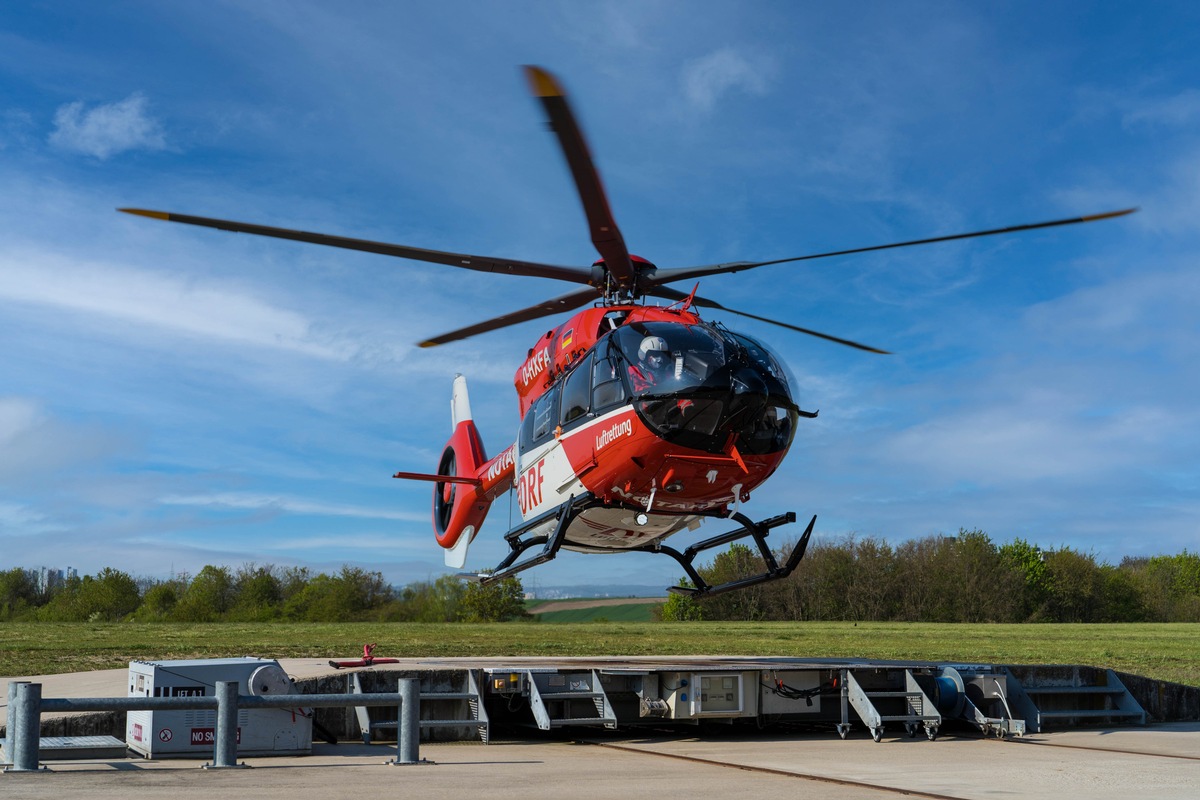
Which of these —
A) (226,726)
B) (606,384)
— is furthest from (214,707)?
(606,384)

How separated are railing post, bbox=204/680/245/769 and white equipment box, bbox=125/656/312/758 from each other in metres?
1.70

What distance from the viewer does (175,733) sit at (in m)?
12.2

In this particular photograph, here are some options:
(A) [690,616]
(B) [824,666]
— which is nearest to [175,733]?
(B) [824,666]

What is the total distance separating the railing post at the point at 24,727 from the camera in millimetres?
9680

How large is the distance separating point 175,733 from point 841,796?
7.81 meters

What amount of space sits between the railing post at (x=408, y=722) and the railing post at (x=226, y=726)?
5.45ft

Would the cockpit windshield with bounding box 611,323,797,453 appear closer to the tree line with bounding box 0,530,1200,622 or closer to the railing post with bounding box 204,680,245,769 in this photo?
the railing post with bounding box 204,680,245,769

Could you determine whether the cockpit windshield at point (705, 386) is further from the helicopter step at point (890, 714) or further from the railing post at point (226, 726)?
the railing post at point (226, 726)

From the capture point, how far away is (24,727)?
9.73 m

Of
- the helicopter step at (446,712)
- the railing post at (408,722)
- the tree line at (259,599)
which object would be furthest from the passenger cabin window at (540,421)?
the tree line at (259,599)

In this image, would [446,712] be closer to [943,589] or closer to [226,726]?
[226,726]

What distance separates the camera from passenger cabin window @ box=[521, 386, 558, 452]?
52.1 ft

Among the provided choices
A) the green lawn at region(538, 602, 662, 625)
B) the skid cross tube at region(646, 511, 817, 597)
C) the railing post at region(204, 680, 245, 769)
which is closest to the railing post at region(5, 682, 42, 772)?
the railing post at region(204, 680, 245, 769)

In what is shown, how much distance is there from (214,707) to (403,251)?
6.63 m
